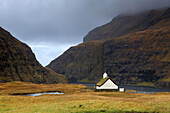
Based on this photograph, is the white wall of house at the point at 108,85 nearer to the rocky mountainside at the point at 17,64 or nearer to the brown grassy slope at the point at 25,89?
the brown grassy slope at the point at 25,89

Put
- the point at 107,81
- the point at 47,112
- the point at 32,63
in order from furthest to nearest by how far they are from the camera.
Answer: the point at 32,63, the point at 107,81, the point at 47,112

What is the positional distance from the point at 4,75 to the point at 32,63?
132ft

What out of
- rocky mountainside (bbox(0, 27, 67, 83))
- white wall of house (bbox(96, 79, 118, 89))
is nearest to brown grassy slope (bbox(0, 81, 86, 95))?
white wall of house (bbox(96, 79, 118, 89))

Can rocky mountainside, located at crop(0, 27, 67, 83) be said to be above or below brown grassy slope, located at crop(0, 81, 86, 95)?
above

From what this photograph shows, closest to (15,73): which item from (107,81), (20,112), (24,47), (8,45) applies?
(8,45)

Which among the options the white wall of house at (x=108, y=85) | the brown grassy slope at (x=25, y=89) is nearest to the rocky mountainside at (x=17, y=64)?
the brown grassy slope at (x=25, y=89)

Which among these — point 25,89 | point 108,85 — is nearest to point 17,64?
point 25,89

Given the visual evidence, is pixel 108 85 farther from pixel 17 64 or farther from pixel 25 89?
pixel 17 64

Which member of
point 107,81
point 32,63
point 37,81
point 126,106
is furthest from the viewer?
point 32,63

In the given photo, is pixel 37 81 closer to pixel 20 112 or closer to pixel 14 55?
pixel 14 55

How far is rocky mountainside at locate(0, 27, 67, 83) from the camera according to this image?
15552 centimetres

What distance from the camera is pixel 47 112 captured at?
2786 cm

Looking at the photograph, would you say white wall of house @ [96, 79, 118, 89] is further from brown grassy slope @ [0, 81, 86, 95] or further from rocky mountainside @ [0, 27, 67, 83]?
rocky mountainside @ [0, 27, 67, 83]

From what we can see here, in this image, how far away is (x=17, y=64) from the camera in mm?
168750
